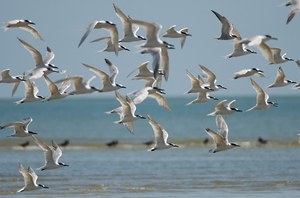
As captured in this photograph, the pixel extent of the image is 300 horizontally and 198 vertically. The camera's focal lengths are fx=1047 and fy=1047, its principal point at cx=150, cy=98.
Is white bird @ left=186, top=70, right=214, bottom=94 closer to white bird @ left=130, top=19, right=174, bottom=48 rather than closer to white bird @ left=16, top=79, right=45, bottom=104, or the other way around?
white bird @ left=130, top=19, right=174, bottom=48

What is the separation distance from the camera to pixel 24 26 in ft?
86.9

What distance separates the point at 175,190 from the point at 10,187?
15.6 ft

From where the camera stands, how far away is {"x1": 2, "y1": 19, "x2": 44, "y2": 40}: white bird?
84.5 feet

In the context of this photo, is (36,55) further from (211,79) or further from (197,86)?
(211,79)

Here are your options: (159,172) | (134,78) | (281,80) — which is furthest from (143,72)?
(159,172)

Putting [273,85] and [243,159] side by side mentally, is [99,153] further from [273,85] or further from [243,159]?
[273,85]

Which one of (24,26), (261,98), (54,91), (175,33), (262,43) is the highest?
(24,26)

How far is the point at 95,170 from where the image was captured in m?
35.6

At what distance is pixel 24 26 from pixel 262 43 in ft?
19.8

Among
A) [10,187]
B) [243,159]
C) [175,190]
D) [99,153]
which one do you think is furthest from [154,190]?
[99,153]

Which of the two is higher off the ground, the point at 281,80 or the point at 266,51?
the point at 266,51

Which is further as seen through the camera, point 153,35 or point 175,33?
point 175,33

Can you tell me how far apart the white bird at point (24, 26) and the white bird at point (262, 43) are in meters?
5.28

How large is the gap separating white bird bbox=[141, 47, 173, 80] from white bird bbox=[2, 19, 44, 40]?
2979 mm
